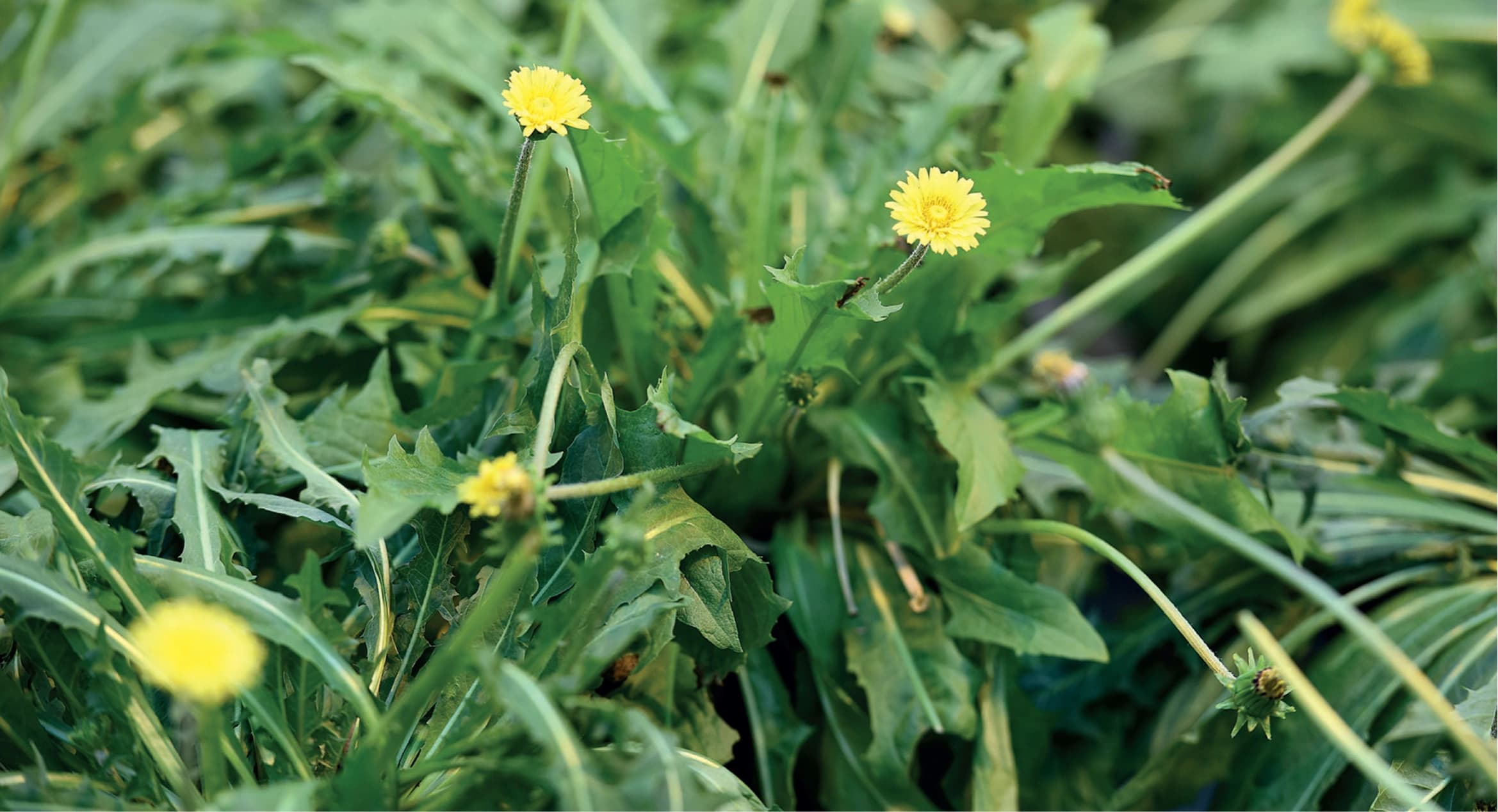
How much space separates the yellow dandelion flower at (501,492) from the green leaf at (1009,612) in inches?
15.7

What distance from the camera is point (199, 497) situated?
2.15 ft

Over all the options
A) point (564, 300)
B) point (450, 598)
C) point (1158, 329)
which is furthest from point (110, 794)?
point (1158, 329)

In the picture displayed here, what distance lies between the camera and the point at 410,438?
2.42ft

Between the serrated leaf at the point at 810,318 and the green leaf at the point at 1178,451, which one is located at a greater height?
the green leaf at the point at 1178,451

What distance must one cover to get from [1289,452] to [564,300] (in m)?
0.64

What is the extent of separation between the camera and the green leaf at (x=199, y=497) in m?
0.62

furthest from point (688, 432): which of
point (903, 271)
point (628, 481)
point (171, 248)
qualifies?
point (171, 248)

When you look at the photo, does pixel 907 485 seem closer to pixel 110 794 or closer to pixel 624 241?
pixel 624 241

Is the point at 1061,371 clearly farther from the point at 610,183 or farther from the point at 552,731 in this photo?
the point at 552,731

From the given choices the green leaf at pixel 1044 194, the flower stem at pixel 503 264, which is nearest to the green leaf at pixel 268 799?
the flower stem at pixel 503 264

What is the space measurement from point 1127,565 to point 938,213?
0.26 m

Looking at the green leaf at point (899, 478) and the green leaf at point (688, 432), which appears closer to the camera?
the green leaf at point (688, 432)

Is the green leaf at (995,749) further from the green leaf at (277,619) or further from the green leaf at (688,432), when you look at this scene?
the green leaf at (277,619)

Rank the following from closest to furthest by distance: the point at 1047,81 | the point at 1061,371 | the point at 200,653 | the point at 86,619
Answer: the point at 200,653
the point at 86,619
the point at 1061,371
the point at 1047,81
